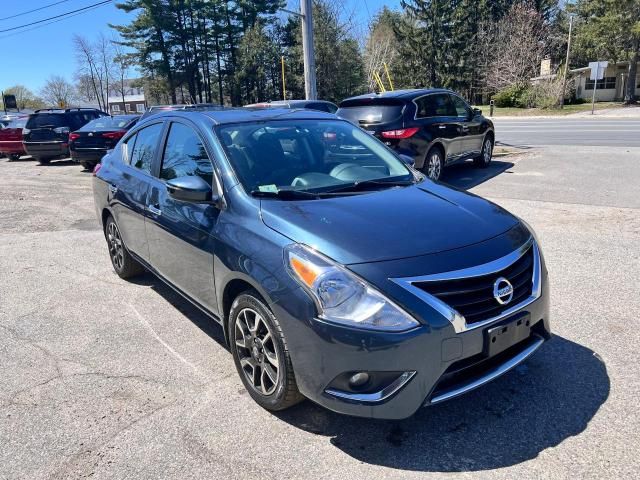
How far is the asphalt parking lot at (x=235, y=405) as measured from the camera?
2.50 m

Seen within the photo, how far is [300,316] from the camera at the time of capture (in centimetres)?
247

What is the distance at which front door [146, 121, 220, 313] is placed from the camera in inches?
130

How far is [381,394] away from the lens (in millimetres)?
2395

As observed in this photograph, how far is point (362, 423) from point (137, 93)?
93637 millimetres

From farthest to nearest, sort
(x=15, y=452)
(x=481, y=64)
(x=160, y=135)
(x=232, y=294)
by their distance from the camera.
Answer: (x=481, y=64) < (x=160, y=135) < (x=232, y=294) < (x=15, y=452)

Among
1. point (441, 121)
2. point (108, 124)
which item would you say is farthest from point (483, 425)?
point (108, 124)

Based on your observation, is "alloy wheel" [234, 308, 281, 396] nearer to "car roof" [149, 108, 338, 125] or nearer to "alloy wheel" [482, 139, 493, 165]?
"car roof" [149, 108, 338, 125]

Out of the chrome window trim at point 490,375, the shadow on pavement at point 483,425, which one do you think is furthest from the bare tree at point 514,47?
the chrome window trim at point 490,375

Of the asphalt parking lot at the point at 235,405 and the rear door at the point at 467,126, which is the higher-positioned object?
the rear door at the point at 467,126

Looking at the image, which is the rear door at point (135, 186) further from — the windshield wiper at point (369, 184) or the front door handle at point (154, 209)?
the windshield wiper at point (369, 184)

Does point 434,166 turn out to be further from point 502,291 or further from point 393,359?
point 393,359

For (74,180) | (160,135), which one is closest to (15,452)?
(160,135)

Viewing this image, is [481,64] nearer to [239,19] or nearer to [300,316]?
[239,19]

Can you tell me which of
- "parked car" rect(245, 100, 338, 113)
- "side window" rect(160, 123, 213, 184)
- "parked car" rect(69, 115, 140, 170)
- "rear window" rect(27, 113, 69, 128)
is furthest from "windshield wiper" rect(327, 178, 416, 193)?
"rear window" rect(27, 113, 69, 128)
